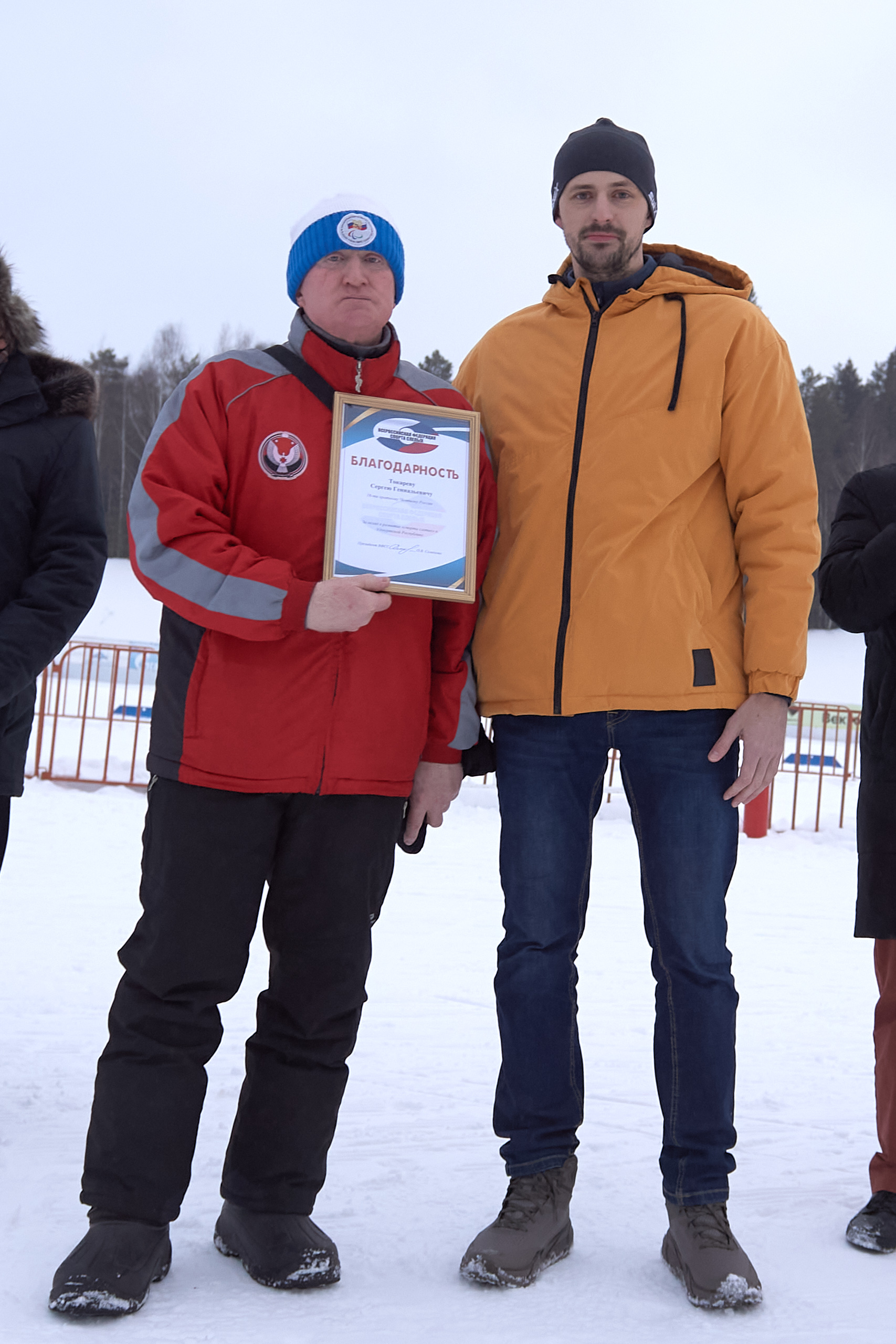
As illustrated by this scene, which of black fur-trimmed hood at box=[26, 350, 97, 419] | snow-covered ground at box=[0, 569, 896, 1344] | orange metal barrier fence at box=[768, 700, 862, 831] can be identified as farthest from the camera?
orange metal barrier fence at box=[768, 700, 862, 831]

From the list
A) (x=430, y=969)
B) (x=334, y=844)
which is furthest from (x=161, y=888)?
(x=430, y=969)

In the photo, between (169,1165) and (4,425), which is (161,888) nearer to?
(169,1165)

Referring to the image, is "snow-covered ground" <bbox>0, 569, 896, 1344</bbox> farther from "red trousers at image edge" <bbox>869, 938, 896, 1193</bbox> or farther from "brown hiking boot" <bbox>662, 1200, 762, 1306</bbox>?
"red trousers at image edge" <bbox>869, 938, 896, 1193</bbox>

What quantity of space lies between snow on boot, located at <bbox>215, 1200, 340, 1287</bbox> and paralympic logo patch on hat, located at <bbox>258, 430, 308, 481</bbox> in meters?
1.38

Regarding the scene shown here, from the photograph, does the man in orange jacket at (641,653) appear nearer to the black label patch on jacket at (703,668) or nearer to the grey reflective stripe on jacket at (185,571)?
the black label patch on jacket at (703,668)

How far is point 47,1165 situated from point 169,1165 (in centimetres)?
65

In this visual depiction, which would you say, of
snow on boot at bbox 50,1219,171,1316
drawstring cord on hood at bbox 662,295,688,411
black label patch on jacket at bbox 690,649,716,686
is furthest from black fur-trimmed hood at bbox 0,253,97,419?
snow on boot at bbox 50,1219,171,1316

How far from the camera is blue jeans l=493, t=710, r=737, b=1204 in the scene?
2127mm

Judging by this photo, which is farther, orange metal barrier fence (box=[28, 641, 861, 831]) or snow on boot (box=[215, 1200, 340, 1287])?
orange metal barrier fence (box=[28, 641, 861, 831])

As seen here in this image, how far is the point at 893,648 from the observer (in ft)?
8.00

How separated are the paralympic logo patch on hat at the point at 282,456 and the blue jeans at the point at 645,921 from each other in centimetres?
69

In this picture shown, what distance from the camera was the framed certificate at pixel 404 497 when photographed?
198cm

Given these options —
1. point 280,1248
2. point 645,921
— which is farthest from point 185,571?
point 280,1248

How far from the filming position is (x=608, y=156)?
2.34 m
